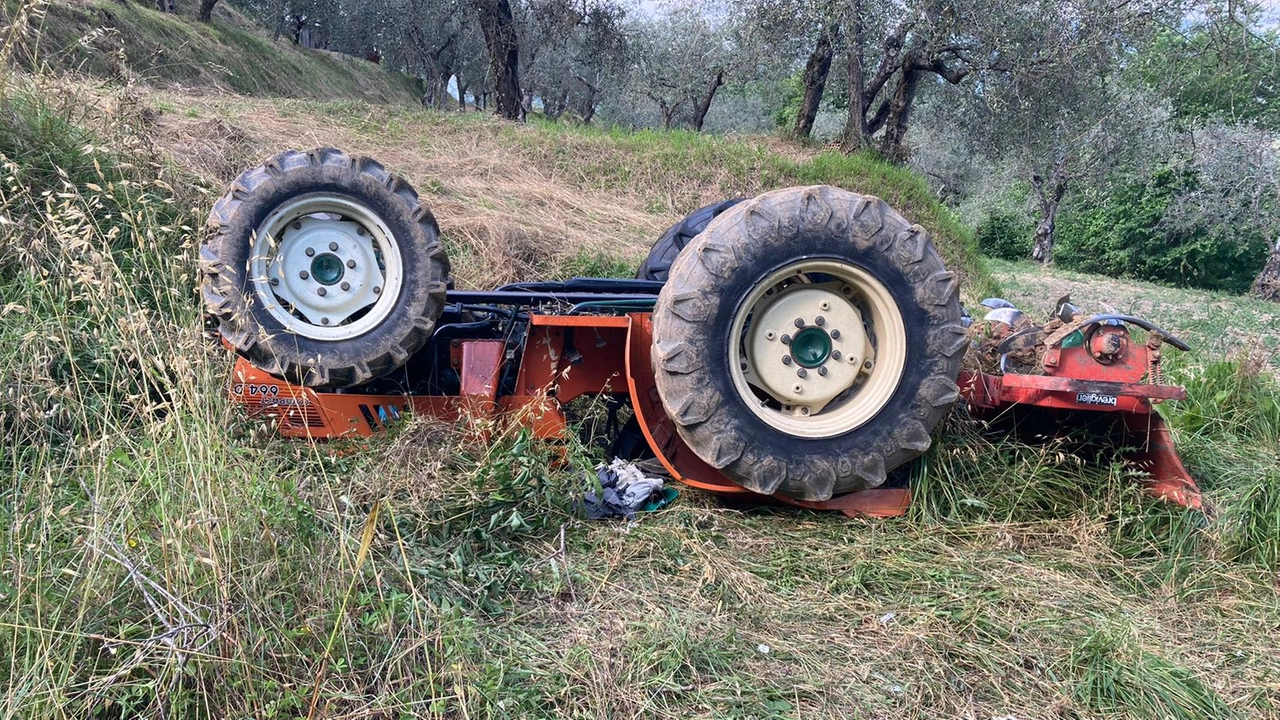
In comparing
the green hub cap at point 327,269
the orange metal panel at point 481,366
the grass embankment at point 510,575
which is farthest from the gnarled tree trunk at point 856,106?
the green hub cap at point 327,269

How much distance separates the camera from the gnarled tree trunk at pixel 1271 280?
19.4m

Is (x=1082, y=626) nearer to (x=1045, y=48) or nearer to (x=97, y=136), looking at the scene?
(x=97, y=136)

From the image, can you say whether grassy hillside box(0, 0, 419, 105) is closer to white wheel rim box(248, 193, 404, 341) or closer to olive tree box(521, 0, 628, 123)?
olive tree box(521, 0, 628, 123)

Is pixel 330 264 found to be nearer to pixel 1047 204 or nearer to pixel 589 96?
pixel 589 96

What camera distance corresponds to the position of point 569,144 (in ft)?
37.2

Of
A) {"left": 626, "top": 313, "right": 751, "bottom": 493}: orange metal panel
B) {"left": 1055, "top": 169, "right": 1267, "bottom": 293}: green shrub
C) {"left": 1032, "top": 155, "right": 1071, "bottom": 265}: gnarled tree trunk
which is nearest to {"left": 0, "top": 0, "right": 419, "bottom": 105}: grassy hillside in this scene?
{"left": 626, "top": 313, "right": 751, "bottom": 493}: orange metal panel

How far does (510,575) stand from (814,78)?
41.5ft

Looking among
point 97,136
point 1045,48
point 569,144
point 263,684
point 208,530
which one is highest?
point 1045,48

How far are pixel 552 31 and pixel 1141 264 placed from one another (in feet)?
78.1

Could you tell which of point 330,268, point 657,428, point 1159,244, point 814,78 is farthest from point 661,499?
point 1159,244

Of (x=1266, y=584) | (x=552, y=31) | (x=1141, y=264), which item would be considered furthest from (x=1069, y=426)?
(x=1141, y=264)

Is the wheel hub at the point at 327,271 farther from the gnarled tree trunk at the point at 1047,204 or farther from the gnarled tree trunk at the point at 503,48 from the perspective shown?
the gnarled tree trunk at the point at 1047,204

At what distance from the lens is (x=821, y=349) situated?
3.37m

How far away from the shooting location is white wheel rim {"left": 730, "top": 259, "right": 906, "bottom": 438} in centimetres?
331
